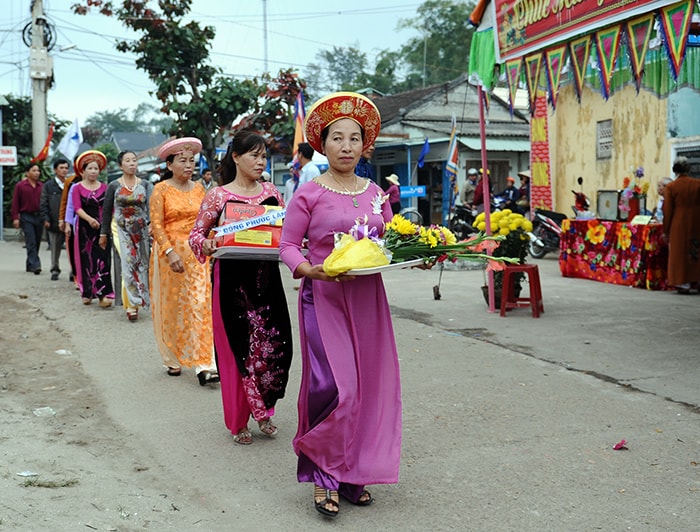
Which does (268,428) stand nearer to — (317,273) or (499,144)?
(317,273)

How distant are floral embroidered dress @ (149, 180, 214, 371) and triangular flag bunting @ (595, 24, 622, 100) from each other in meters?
3.66

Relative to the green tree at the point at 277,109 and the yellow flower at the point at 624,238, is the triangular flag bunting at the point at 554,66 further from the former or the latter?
the green tree at the point at 277,109

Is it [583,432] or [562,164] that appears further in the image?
[562,164]

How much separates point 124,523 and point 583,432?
109 inches

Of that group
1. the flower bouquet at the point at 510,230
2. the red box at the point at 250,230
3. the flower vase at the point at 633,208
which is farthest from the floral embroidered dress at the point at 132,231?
the flower vase at the point at 633,208

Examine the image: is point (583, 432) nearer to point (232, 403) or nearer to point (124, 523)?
point (232, 403)

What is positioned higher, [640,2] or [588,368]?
[640,2]

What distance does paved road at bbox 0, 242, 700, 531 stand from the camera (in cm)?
389

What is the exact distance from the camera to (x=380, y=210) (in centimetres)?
401

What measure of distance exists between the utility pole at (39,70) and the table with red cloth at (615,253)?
16677 mm

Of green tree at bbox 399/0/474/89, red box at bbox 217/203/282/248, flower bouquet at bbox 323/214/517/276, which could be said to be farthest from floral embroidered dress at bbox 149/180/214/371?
green tree at bbox 399/0/474/89

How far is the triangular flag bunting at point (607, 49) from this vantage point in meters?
7.08

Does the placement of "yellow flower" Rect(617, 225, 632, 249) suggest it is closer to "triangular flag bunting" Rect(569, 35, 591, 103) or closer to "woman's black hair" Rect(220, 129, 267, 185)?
"triangular flag bunting" Rect(569, 35, 591, 103)

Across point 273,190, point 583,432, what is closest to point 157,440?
point 273,190
